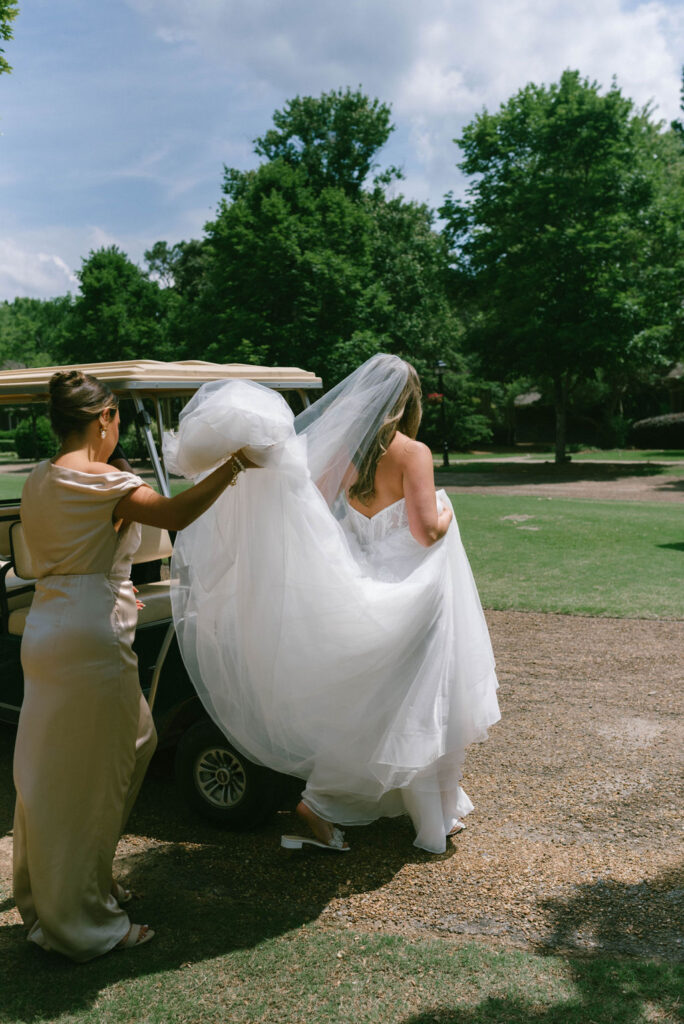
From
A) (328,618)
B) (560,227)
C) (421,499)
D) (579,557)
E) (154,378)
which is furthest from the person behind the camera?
(560,227)

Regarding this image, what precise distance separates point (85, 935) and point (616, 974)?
186 cm

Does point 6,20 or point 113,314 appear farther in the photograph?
point 113,314

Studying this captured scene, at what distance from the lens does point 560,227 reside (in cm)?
2897

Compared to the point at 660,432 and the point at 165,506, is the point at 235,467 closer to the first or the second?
the point at 165,506

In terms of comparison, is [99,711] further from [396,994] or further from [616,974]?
[616,974]

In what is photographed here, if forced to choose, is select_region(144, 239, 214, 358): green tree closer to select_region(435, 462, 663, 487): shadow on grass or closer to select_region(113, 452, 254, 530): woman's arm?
select_region(435, 462, 663, 487): shadow on grass

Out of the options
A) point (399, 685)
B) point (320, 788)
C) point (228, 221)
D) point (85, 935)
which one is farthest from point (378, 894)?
point (228, 221)

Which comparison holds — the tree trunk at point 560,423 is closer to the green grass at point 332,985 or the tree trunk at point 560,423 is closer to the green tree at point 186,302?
the green tree at point 186,302

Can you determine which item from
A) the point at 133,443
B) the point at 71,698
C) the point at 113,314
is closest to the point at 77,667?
the point at 71,698

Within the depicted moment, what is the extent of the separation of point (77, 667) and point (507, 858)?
2.09 metres

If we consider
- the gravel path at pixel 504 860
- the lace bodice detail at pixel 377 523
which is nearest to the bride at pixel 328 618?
the lace bodice detail at pixel 377 523

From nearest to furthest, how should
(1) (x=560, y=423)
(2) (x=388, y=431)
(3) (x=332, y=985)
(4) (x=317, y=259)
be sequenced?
(3) (x=332, y=985) < (2) (x=388, y=431) < (1) (x=560, y=423) < (4) (x=317, y=259)

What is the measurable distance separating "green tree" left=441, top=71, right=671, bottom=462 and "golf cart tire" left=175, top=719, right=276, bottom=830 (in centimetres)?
2631

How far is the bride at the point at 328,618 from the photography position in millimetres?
3297
